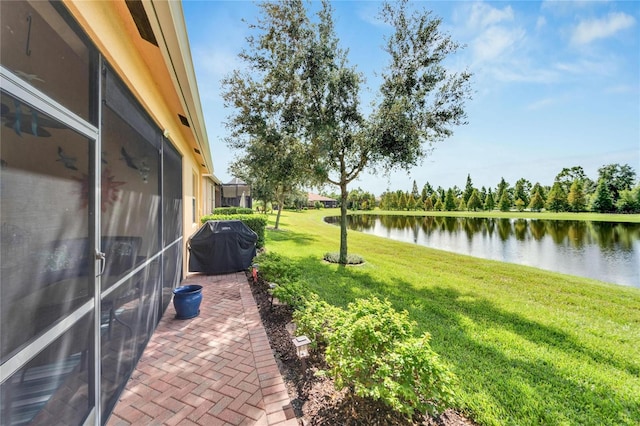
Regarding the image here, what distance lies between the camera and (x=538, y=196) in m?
45.8

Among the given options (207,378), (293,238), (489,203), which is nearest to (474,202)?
(489,203)

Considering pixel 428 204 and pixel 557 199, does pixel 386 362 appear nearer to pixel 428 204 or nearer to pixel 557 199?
pixel 557 199

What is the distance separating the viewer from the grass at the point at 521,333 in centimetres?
257

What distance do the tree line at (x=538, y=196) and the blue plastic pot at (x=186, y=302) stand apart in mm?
45553

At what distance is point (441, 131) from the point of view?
8047 mm

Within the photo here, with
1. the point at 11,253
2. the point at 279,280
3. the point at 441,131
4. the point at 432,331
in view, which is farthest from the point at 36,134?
the point at 441,131

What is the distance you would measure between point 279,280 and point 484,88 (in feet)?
25.7

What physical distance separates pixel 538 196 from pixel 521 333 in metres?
54.8

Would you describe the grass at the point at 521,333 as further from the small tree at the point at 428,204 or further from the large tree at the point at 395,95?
the small tree at the point at 428,204

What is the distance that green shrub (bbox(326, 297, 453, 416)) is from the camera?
188cm

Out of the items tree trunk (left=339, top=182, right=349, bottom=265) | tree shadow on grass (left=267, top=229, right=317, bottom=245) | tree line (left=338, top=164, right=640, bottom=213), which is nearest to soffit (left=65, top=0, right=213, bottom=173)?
tree trunk (left=339, top=182, right=349, bottom=265)

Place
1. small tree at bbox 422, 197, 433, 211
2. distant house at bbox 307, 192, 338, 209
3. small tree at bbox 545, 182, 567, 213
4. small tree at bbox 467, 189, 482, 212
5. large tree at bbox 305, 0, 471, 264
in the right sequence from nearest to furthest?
large tree at bbox 305, 0, 471, 264 → small tree at bbox 545, 182, 567, 213 → small tree at bbox 467, 189, 482, 212 → small tree at bbox 422, 197, 433, 211 → distant house at bbox 307, 192, 338, 209

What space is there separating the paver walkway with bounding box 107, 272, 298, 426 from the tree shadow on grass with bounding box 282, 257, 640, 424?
183cm

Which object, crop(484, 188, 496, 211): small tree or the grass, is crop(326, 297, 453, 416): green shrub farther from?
crop(484, 188, 496, 211): small tree
